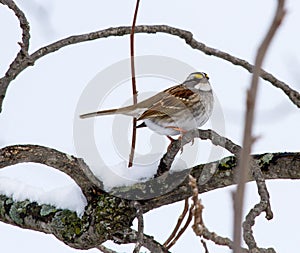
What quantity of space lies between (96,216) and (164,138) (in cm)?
65

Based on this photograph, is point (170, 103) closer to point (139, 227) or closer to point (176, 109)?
point (176, 109)

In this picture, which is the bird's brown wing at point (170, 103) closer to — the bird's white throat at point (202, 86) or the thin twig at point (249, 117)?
the bird's white throat at point (202, 86)

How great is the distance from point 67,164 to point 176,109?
78 centimetres

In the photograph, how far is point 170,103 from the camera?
2.54 m

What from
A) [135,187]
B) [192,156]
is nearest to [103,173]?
[135,187]

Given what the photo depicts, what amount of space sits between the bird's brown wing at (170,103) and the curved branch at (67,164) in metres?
0.50

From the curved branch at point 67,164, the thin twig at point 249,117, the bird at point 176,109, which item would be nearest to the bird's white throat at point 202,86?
the bird at point 176,109

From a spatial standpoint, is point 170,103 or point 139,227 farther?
point 170,103

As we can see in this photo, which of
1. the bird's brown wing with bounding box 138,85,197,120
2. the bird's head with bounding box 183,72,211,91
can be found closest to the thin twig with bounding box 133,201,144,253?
the bird's brown wing with bounding box 138,85,197,120

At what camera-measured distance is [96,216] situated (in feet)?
6.07

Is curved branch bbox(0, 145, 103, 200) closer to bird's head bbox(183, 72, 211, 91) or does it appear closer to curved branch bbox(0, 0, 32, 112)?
curved branch bbox(0, 0, 32, 112)

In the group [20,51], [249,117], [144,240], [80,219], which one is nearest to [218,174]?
[144,240]

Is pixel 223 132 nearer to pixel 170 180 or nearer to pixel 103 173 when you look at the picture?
pixel 170 180

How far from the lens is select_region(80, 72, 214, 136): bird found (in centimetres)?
236
